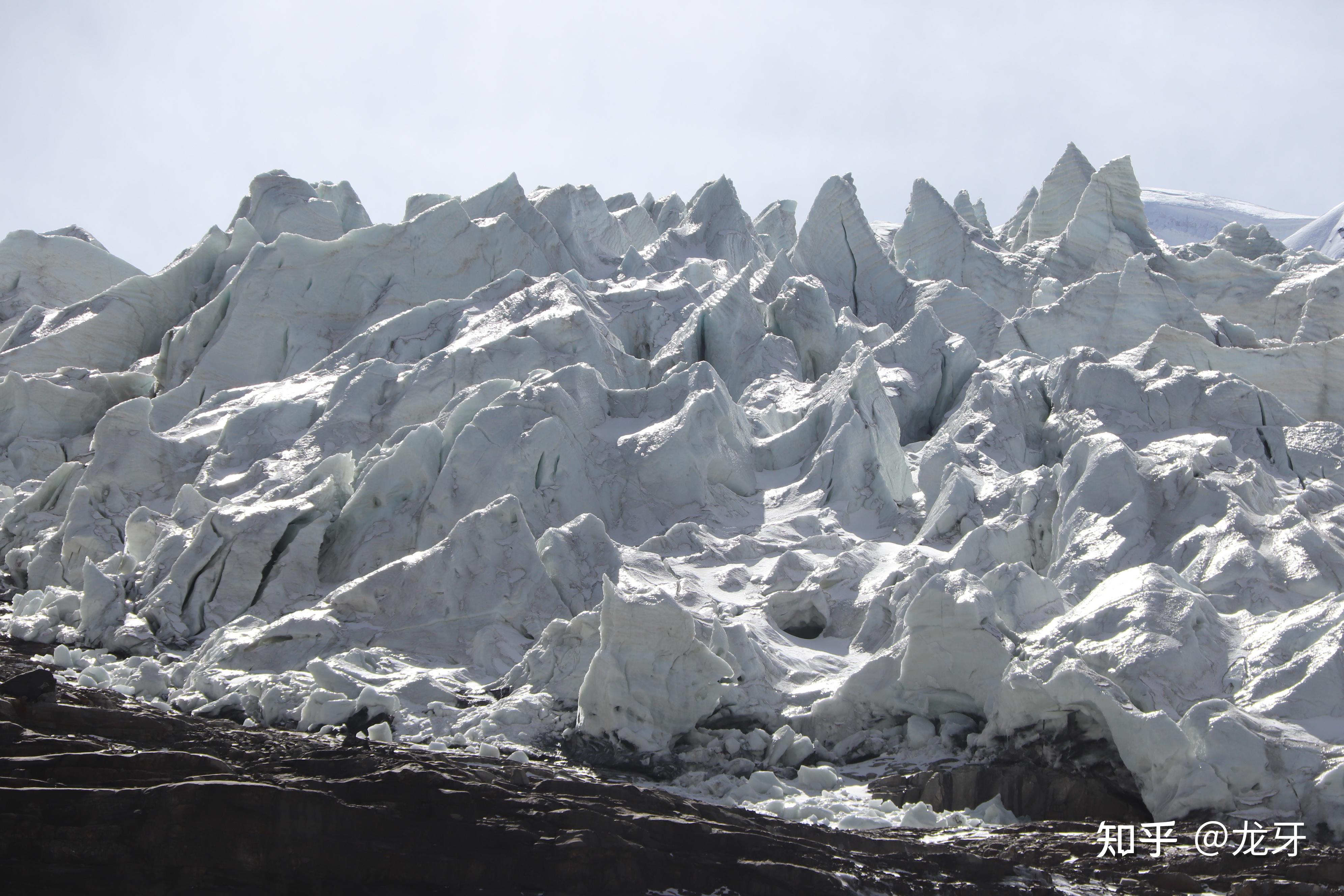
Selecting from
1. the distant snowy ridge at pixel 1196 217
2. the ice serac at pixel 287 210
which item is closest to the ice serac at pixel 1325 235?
the distant snowy ridge at pixel 1196 217

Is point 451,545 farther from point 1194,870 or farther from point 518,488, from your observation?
point 1194,870

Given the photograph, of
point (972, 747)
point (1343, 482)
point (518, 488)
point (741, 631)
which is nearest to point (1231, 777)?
point (972, 747)

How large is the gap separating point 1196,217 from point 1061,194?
25.2m

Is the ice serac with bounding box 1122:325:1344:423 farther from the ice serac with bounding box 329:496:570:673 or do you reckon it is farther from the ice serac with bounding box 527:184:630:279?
the ice serac with bounding box 527:184:630:279

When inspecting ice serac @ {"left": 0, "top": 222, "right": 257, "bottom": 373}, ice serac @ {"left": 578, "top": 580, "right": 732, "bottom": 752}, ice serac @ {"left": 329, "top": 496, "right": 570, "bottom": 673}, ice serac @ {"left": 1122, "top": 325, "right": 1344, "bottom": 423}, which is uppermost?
ice serac @ {"left": 0, "top": 222, "right": 257, "bottom": 373}

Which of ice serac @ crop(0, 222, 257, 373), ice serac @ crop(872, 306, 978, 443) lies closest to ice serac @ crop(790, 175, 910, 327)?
ice serac @ crop(872, 306, 978, 443)

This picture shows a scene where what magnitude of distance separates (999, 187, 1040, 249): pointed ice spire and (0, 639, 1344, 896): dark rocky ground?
2756 centimetres

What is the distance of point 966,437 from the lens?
56.5 ft

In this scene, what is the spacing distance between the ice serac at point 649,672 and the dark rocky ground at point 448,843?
1767mm

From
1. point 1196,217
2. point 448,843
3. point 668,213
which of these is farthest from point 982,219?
point 448,843

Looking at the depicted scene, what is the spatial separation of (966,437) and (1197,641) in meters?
6.81

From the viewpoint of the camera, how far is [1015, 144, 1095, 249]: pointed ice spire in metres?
30.7

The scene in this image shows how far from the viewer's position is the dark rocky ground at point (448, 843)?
711 cm

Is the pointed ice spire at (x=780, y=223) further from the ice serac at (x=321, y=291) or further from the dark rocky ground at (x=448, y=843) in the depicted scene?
the dark rocky ground at (x=448, y=843)
